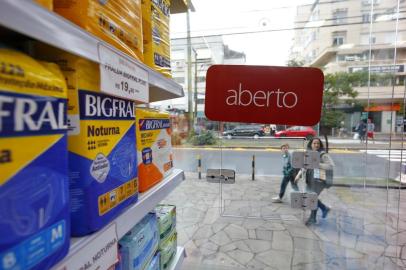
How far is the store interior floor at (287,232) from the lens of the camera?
89.3 inches

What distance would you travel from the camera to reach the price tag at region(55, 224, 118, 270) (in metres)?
0.39

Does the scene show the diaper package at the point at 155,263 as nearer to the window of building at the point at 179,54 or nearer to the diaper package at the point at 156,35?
the diaper package at the point at 156,35

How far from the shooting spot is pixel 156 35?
2.71 ft

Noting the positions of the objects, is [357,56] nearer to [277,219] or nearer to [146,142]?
[277,219]

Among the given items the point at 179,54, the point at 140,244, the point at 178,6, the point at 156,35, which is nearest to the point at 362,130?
the point at 179,54

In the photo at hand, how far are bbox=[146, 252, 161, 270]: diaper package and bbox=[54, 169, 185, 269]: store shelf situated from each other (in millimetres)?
220

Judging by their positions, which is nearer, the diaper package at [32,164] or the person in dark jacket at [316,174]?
the diaper package at [32,164]

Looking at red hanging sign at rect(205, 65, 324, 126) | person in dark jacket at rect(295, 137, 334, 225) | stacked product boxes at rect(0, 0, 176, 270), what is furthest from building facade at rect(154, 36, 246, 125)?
stacked product boxes at rect(0, 0, 176, 270)

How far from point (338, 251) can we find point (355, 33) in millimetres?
2908

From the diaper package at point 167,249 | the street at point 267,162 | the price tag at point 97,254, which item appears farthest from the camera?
the street at point 267,162

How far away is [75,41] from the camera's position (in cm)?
37

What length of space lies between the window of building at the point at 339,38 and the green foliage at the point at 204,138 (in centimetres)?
259

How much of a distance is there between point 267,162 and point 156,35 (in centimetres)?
619

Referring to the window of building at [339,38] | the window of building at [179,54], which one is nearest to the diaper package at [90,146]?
Answer: the window of building at [179,54]
